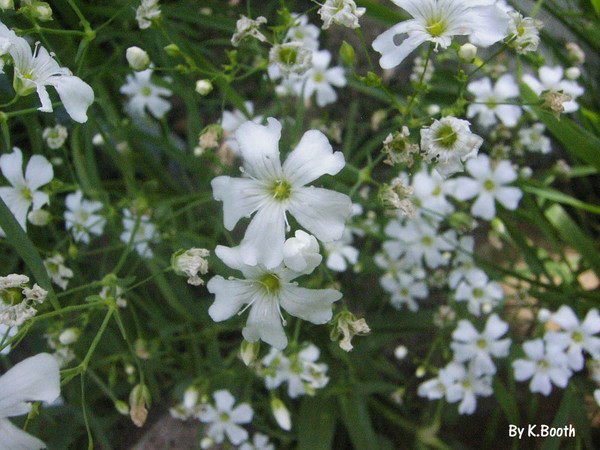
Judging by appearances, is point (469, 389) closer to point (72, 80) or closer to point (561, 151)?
point (561, 151)

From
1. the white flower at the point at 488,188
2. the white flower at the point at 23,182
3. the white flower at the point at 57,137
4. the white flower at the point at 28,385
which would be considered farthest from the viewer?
the white flower at the point at 488,188

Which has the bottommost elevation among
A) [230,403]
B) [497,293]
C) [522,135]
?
[230,403]

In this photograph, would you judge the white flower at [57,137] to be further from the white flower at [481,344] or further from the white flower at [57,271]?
the white flower at [481,344]

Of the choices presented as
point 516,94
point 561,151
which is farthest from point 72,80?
point 561,151

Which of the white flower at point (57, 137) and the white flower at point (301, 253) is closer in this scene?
the white flower at point (301, 253)

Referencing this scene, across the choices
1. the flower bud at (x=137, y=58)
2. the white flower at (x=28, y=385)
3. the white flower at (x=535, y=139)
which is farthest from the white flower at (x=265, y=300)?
the white flower at (x=535, y=139)

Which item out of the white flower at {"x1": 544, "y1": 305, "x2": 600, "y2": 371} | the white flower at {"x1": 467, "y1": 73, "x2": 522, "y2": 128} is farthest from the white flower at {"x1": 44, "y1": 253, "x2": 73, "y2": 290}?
the white flower at {"x1": 544, "y1": 305, "x2": 600, "y2": 371}

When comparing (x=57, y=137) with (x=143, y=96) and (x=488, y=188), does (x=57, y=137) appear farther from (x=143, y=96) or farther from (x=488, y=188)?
(x=488, y=188)
